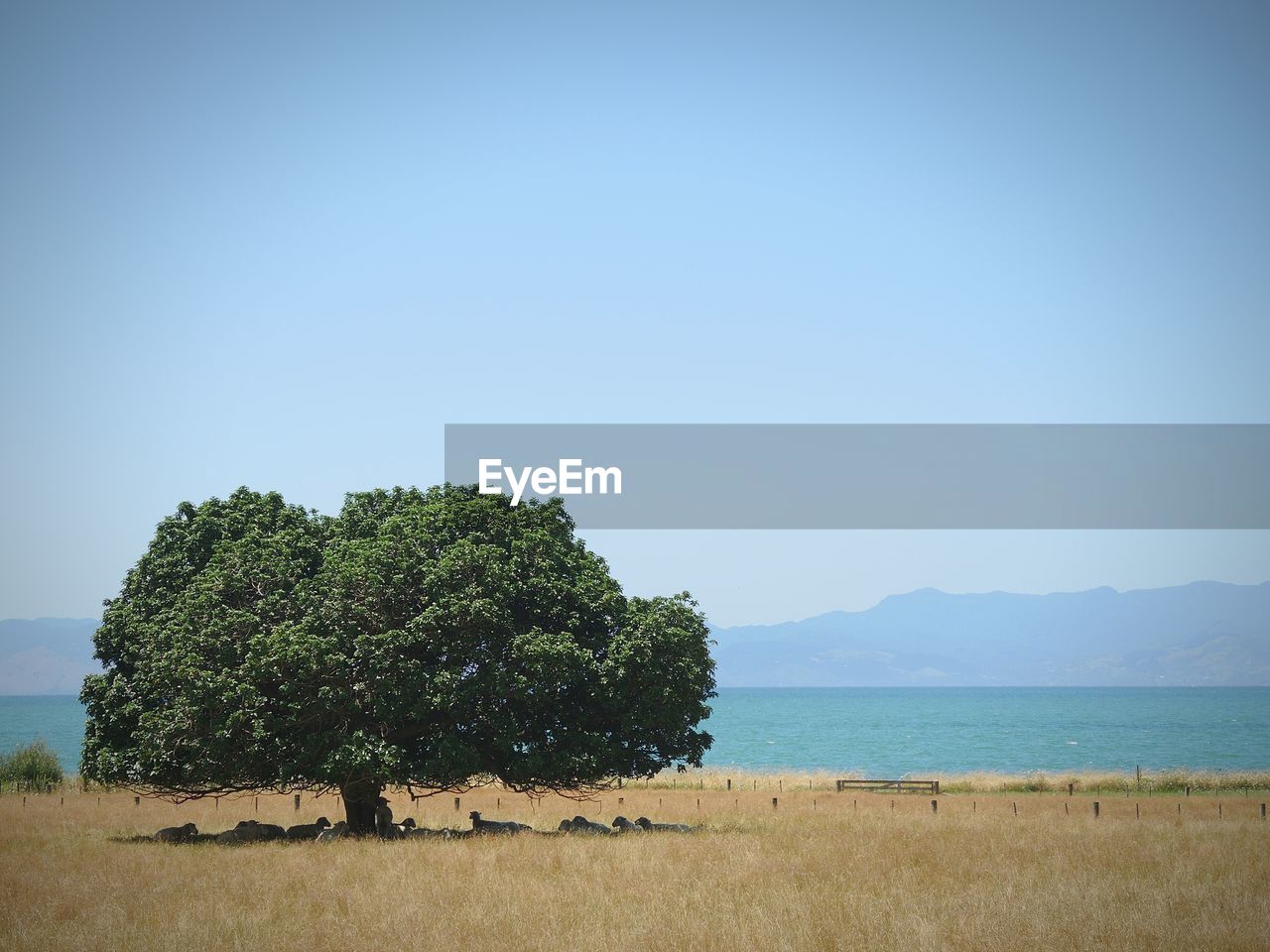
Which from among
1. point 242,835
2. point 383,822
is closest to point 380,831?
point 383,822

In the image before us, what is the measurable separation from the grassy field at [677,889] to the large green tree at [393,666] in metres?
2.90

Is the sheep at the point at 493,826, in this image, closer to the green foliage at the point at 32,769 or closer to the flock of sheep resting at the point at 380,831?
the flock of sheep resting at the point at 380,831

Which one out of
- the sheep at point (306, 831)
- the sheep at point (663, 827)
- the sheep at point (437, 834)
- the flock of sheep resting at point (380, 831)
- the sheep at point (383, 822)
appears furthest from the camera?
the sheep at point (663, 827)

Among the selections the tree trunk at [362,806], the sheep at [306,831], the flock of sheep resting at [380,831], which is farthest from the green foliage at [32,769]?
the tree trunk at [362,806]

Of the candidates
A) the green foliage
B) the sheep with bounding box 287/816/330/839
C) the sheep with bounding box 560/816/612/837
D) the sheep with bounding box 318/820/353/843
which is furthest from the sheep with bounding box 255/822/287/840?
the green foliage

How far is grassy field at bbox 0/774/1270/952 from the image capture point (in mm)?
21688

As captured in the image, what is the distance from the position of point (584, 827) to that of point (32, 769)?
39.7 meters

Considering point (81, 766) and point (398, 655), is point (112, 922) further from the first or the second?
point (81, 766)

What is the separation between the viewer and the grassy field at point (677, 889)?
21688mm

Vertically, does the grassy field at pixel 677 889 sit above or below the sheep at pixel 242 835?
above

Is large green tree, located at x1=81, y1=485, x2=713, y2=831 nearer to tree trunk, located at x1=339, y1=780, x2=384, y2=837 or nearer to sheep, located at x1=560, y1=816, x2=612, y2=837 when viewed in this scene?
tree trunk, located at x1=339, y1=780, x2=384, y2=837

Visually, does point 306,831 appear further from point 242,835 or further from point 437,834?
point 437,834

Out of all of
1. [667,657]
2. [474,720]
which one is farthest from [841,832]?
[474,720]

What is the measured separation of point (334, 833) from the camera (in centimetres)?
3816
